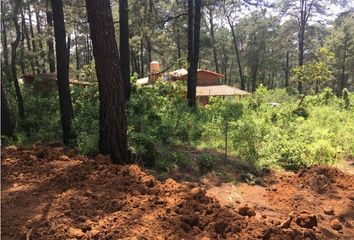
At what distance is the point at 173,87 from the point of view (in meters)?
16.0

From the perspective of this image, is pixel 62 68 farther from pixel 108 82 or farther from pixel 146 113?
pixel 108 82

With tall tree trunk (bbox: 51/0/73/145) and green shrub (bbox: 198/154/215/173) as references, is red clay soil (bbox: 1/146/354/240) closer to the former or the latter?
green shrub (bbox: 198/154/215/173)

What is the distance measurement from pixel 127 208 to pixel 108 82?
2.93 metres

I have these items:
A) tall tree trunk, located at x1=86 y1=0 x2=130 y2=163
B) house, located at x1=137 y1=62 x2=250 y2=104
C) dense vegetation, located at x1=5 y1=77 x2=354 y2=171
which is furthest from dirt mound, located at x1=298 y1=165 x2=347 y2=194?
house, located at x1=137 y1=62 x2=250 y2=104

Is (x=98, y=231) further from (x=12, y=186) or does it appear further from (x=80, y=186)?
(x=12, y=186)

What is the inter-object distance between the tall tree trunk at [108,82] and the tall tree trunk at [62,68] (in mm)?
3291

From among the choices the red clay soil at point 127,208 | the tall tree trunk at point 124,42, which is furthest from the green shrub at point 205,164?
the tall tree trunk at point 124,42

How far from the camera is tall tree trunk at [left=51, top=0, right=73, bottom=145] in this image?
9742mm

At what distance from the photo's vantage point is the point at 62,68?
10008 mm

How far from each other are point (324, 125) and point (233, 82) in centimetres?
4979

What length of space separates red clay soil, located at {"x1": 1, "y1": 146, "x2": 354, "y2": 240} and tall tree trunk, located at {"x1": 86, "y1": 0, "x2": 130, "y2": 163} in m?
0.56

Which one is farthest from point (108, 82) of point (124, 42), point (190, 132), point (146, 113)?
point (124, 42)

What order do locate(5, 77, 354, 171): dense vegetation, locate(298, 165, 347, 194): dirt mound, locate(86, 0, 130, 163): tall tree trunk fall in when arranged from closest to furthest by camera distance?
locate(86, 0, 130, 163): tall tree trunk
locate(298, 165, 347, 194): dirt mound
locate(5, 77, 354, 171): dense vegetation

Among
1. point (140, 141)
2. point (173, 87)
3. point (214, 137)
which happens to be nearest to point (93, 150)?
point (140, 141)
